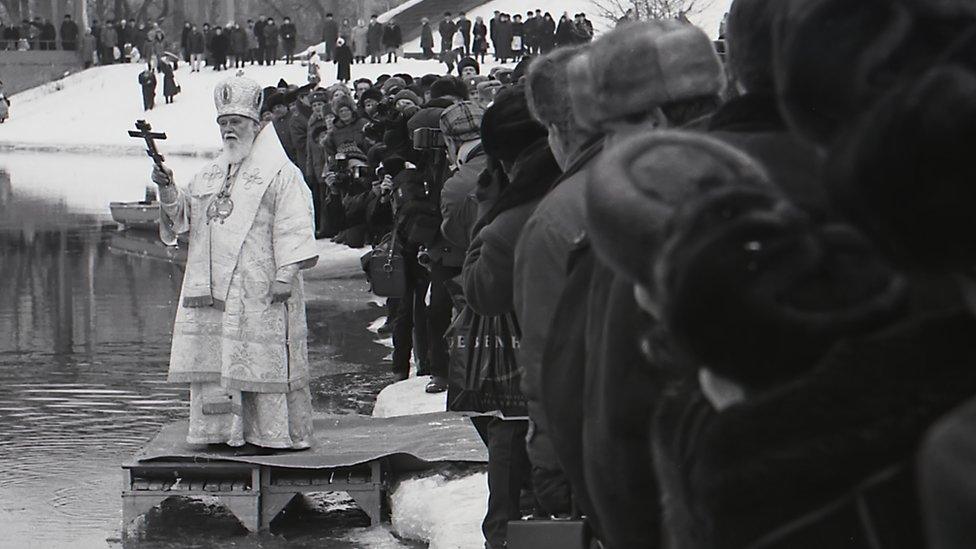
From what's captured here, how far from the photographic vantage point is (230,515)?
721 centimetres

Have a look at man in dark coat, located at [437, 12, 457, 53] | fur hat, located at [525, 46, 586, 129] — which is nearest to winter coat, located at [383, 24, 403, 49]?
man in dark coat, located at [437, 12, 457, 53]

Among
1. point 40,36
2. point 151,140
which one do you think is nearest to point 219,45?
point 40,36

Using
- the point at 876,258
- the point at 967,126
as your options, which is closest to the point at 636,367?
the point at 876,258

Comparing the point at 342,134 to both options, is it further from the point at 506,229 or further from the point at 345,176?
the point at 506,229

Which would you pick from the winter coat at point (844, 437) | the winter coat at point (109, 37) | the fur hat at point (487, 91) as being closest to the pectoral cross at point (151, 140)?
the fur hat at point (487, 91)

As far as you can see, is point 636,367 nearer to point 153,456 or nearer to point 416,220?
point 153,456

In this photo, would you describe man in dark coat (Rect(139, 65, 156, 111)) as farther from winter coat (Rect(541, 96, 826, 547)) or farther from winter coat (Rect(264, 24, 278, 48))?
winter coat (Rect(541, 96, 826, 547))

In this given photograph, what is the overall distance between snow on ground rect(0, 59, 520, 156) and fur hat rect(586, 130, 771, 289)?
39804mm

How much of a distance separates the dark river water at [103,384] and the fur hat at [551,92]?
291cm

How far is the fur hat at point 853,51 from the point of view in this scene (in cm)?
172

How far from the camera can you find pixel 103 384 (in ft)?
34.5

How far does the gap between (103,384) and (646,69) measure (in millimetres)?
7889

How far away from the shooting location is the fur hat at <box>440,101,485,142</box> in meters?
7.13

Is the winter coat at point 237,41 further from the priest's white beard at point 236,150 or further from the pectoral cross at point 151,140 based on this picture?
the priest's white beard at point 236,150
